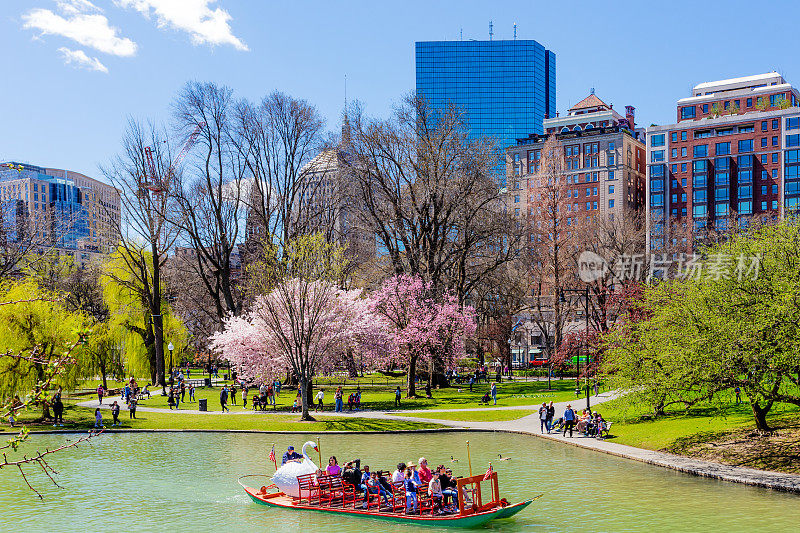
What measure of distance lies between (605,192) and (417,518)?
5112 inches

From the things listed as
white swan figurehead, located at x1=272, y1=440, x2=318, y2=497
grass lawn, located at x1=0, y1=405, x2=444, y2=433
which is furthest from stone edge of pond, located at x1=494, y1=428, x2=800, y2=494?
white swan figurehead, located at x1=272, y1=440, x2=318, y2=497

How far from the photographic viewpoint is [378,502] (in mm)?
23078

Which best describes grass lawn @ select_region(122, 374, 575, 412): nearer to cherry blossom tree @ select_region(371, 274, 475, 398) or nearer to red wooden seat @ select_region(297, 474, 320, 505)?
cherry blossom tree @ select_region(371, 274, 475, 398)

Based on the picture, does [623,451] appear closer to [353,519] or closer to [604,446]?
[604,446]

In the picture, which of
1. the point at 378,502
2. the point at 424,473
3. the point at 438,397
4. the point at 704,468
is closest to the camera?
the point at 424,473

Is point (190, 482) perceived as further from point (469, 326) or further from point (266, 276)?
point (469, 326)

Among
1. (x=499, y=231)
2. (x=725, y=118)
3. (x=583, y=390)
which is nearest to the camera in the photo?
(x=583, y=390)

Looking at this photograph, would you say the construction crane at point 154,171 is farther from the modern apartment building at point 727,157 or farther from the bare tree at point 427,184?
the modern apartment building at point 727,157

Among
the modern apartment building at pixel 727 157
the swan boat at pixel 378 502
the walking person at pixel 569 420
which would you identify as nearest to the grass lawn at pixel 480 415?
the walking person at pixel 569 420

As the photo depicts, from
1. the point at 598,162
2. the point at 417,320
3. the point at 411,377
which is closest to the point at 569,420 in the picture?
the point at 411,377

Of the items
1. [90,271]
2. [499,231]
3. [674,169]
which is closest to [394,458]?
[499,231]

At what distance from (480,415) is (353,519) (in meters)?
23.4

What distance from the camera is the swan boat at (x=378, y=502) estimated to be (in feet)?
70.4

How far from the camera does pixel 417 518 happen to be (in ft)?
71.8
